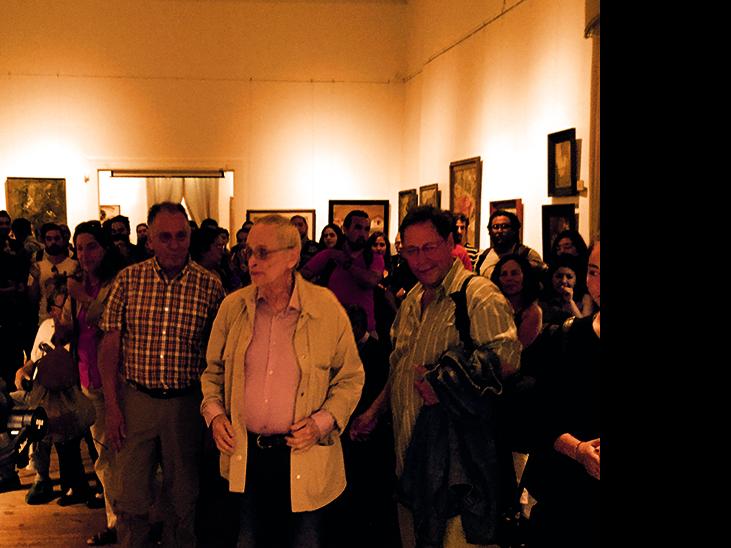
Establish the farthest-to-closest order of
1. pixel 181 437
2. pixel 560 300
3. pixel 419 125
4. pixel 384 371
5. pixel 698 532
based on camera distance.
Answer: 1. pixel 419 125
2. pixel 560 300
3. pixel 384 371
4. pixel 181 437
5. pixel 698 532

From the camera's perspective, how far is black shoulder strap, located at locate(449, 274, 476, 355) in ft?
10.6

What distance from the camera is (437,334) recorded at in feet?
10.9

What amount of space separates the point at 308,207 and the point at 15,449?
12796 mm

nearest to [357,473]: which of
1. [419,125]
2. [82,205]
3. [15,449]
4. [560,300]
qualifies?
[560,300]

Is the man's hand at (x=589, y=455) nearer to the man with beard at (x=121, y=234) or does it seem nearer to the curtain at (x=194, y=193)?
the man with beard at (x=121, y=234)

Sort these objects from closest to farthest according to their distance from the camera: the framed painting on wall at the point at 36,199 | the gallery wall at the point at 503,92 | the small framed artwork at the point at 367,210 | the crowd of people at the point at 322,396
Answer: the crowd of people at the point at 322,396 < the gallery wall at the point at 503,92 < the framed painting on wall at the point at 36,199 < the small framed artwork at the point at 367,210

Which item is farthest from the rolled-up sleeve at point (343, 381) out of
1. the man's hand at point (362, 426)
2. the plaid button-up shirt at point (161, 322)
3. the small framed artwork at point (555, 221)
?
the small framed artwork at point (555, 221)

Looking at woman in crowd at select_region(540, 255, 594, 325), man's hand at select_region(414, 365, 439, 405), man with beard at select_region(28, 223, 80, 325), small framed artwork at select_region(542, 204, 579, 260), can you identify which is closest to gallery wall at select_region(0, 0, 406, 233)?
man with beard at select_region(28, 223, 80, 325)

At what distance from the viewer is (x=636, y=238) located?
0.57 meters

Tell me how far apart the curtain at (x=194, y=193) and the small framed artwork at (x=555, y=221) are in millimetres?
12759

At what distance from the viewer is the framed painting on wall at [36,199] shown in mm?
14703

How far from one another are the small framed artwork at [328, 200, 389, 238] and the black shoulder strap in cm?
1202

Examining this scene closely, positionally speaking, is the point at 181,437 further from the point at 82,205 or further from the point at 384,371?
the point at 82,205

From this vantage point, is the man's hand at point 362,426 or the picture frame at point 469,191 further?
the picture frame at point 469,191
